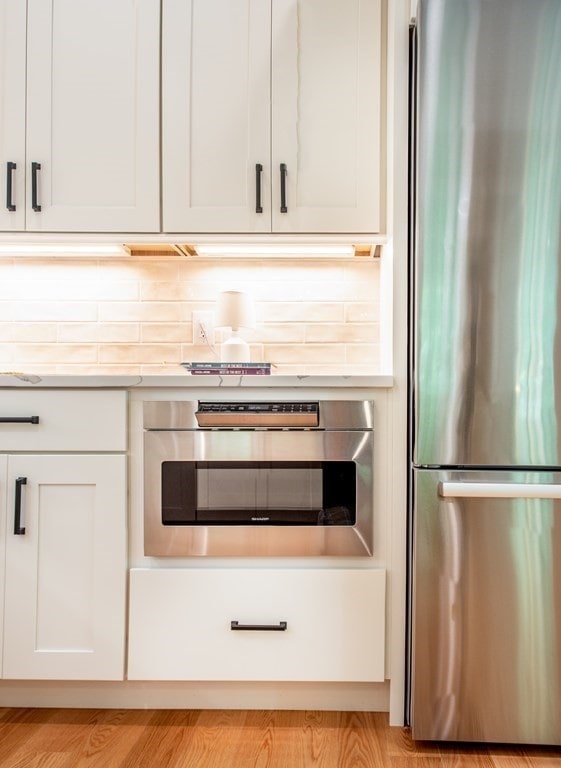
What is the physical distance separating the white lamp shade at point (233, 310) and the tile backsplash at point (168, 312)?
153mm

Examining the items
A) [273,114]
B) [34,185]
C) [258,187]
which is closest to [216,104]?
[273,114]

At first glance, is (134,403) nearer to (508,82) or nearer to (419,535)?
(419,535)

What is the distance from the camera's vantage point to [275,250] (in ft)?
6.81

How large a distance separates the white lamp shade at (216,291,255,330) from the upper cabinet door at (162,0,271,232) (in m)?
0.31

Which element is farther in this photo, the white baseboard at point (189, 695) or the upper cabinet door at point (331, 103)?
the upper cabinet door at point (331, 103)

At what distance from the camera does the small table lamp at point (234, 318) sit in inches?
81.0

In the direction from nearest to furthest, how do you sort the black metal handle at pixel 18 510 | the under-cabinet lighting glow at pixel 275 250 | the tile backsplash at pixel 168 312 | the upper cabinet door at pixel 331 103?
the black metal handle at pixel 18 510 < the upper cabinet door at pixel 331 103 < the under-cabinet lighting glow at pixel 275 250 < the tile backsplash at pixel 168 312

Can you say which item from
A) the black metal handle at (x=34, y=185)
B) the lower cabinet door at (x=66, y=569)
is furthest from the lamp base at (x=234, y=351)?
A: the black metal handle at (x=34, y=185)

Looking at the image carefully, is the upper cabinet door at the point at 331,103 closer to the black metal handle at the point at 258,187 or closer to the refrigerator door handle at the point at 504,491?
the black metal handle at the point at 258,187

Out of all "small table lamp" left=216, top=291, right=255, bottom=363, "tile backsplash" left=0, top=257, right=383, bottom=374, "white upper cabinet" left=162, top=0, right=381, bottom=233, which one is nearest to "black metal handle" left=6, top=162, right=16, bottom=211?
"tile backsplash" left=0, top=257, right=383, bottom=374

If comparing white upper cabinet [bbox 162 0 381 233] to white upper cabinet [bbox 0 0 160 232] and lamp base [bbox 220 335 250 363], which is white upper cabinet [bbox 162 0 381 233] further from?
lamp base [bbox 220 335 250 363]

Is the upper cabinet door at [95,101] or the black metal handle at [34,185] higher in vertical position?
the upper cabinet door at [95,101]

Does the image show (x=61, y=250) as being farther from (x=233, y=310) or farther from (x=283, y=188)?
(x=283, y=188)

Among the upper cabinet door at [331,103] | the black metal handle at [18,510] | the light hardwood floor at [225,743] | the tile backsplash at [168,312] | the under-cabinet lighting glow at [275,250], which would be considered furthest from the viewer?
the tile backsplash at [168,312]
